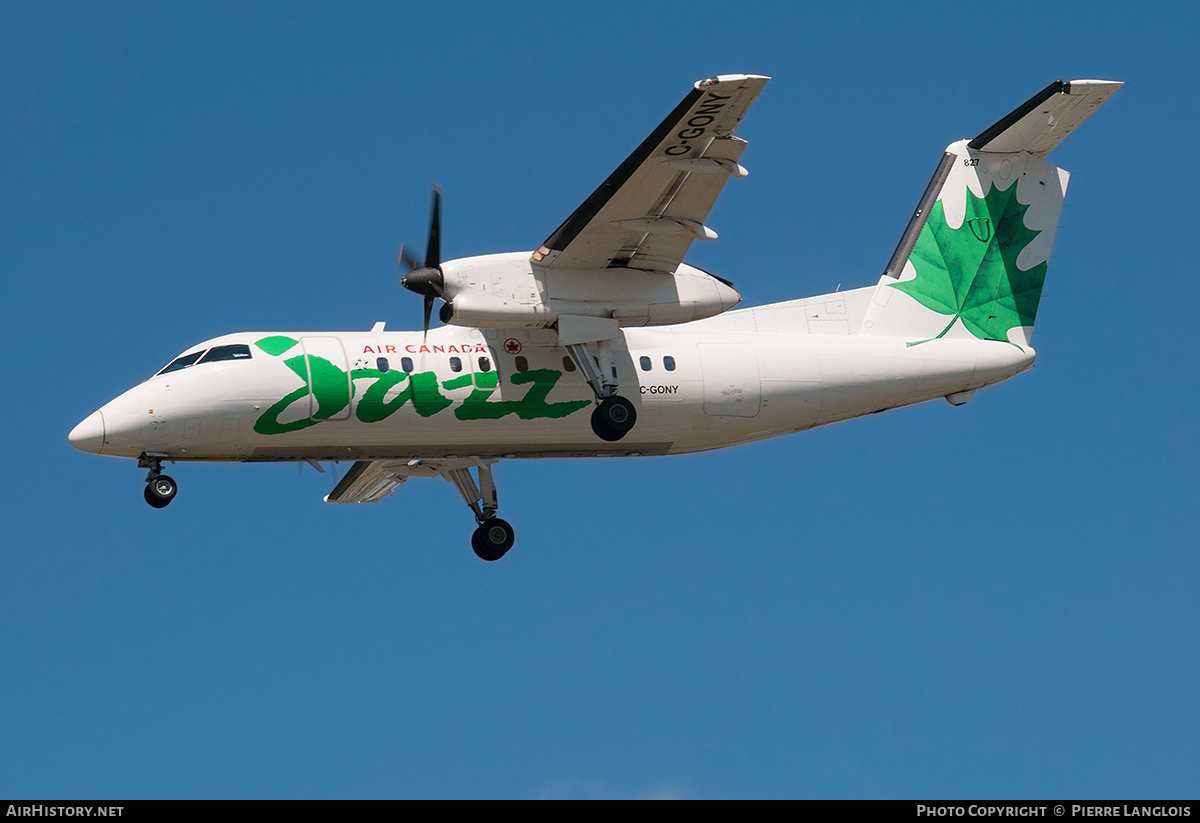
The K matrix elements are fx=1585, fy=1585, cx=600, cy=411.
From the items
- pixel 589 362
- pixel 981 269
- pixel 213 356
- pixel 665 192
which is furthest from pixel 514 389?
pixel 981 269

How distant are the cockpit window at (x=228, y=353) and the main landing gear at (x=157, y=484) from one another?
46.9 inches

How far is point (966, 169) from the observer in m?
21.2

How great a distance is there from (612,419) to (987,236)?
6.46 m

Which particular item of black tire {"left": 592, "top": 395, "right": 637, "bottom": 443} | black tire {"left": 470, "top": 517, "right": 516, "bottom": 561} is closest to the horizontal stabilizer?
black tire {"left": 592, "top": 395, "right": 637, "bottom": 443}

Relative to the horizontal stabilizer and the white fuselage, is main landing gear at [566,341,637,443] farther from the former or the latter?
the horizontal stabilizer

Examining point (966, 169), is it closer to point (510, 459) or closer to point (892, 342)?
point (892, 342)

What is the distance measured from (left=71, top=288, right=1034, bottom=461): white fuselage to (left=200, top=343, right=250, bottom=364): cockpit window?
0.22 ft

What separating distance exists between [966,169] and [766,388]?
484 centimetres

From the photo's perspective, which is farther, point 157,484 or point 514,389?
point 514,389

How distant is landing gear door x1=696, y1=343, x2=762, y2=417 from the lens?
18500 millimetres

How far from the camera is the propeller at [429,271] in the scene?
681 inches

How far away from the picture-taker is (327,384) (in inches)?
Answer: 682

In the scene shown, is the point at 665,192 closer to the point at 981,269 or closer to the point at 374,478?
the point at 981,269
